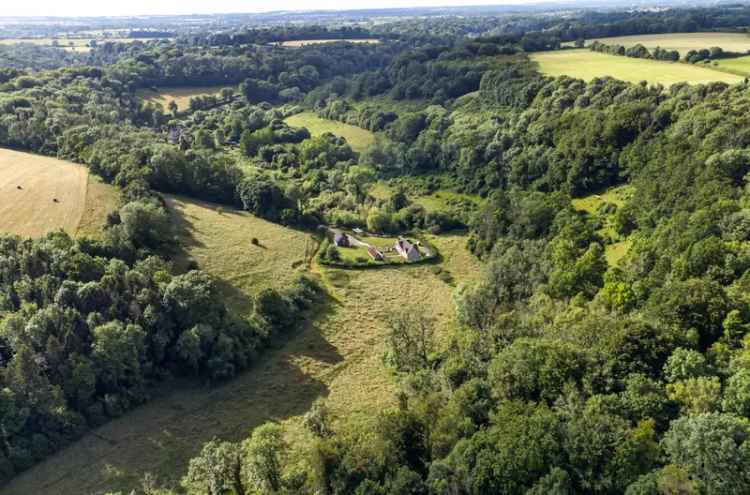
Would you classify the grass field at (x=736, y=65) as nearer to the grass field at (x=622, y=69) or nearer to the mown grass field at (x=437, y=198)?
the grass field at (x=622, y=69)

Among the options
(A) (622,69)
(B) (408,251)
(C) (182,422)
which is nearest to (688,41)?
(A) (622,69)

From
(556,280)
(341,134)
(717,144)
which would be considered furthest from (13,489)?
(341,134)

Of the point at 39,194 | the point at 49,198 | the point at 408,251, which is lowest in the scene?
the point at 408,251

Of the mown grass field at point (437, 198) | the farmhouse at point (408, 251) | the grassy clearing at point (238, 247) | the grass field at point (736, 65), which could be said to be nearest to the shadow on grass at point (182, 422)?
the grassy clearing at point (238, 247)

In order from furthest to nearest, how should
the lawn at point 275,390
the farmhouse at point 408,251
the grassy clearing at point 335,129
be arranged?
1. the grassy clearing at point 335,129
2. the farmhouse at point 408,251
3. the lawn at point 275,390

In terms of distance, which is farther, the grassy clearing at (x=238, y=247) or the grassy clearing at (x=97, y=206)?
the grassy clearing at (x=97, y=206)

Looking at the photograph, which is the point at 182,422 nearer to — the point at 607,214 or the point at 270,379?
the point at 270,379
